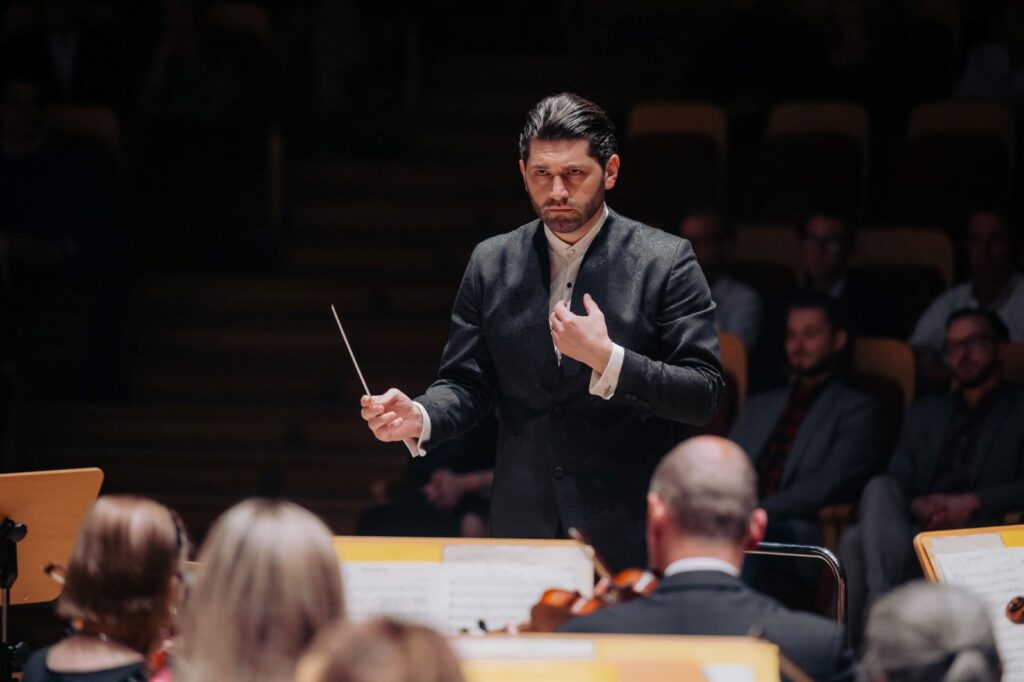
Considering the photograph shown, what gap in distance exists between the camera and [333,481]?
5.92 meters

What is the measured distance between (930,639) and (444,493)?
3264mm

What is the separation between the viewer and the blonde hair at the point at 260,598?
1.80 m

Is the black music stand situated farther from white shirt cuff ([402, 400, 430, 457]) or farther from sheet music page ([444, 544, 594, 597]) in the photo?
sheet music page ([444, 544, 594, 597])

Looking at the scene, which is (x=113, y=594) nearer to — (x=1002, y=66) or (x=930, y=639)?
(x=930, y=639)

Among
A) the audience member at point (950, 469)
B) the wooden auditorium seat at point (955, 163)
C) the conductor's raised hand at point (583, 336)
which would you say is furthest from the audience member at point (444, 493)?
the conductor's raised hand at point (583, 336)

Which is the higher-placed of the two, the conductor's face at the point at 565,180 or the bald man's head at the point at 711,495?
the conductor's face at the point at 565,180

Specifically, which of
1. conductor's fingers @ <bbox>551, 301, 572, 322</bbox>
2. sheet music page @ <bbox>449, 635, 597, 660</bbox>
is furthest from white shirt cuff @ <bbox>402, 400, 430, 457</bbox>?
sheet music page @ <bbox>449, 635, 597, 660</bbox>

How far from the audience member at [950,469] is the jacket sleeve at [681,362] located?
2041 mm

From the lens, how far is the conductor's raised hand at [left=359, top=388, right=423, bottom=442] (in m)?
2.69

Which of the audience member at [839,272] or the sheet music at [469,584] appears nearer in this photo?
the sheet music at [469,584]

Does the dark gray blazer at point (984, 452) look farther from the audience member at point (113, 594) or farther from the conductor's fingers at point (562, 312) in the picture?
the audience member at point (113, 594)

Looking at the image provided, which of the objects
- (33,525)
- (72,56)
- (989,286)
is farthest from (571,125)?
(72,56)

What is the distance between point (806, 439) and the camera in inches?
194

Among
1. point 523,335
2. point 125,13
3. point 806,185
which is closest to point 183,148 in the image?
point 125,13
